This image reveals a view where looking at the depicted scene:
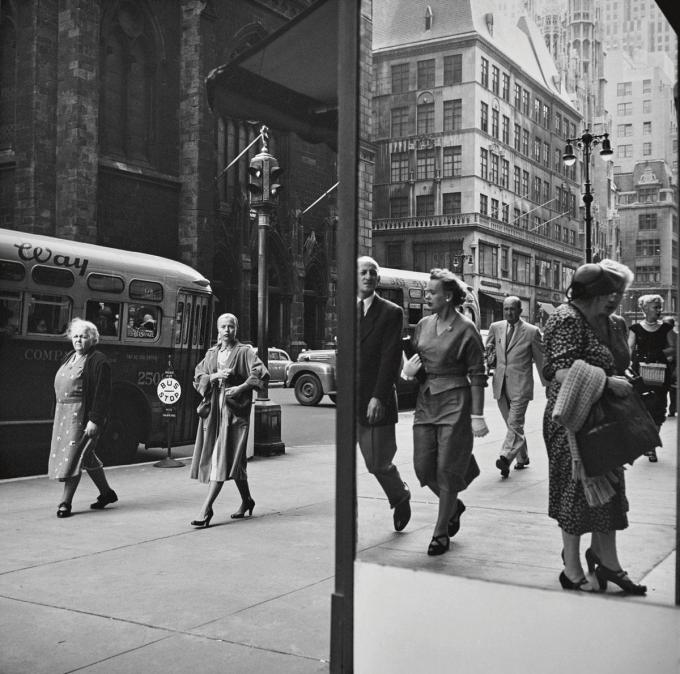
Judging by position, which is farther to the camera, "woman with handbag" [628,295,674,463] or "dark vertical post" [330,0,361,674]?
"dark vertical post" [330,0,361,674]

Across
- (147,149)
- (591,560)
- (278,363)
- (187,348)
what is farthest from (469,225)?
(147,149)

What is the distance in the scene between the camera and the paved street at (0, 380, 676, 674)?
10.3ft

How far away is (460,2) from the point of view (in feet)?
12.1

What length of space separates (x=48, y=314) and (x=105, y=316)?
86 centimetres

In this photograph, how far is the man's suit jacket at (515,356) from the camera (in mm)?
3420

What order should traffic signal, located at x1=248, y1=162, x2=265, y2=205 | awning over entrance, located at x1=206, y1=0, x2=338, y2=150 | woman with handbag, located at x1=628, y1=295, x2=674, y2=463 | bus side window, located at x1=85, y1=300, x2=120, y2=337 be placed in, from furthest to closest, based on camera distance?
bus side window, located at x1=85, y1=300, x2=120, y2=337 < traffic signal, located at x1=248, y1=162, x2=265, y2=205 < awning over entrance, located at x1=206, y1=0, x2=338, y2=150 < woman with handbag, located at x1=628, y1=295, x2=674, y2=463

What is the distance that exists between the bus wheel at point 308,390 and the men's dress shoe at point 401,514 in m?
16.1

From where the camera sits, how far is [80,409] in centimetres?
801

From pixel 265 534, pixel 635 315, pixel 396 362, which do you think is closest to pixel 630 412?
pixel 635 315

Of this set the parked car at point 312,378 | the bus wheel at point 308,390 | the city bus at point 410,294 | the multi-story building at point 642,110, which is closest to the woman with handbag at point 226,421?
the city bus at point 410,294

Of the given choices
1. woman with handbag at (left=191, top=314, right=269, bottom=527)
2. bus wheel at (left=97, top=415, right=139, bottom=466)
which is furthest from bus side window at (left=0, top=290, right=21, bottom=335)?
woman with handbag at (left=191, top=314, right=269, bottom=527)

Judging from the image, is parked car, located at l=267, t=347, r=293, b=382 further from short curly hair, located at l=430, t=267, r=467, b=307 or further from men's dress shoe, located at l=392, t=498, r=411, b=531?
men's dress shoe, located at l=392, t=498, r=411, b=531

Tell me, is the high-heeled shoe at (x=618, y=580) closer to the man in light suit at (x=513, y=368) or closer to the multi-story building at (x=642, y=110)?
the man in light suit at (x=513, y=368)

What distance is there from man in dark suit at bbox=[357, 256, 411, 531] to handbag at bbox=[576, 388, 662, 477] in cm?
70
